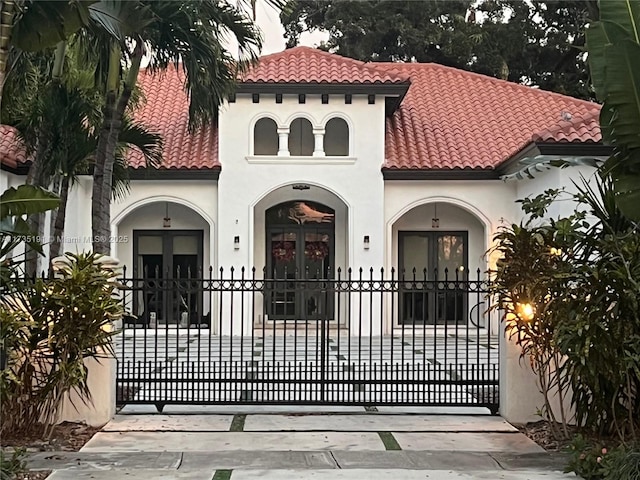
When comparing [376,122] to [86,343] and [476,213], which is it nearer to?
[476,213]

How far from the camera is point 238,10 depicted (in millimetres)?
10883

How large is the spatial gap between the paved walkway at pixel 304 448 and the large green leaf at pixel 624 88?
2.95 metres

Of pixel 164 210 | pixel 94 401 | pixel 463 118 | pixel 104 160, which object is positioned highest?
pixel 463 118

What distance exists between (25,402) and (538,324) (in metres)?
5.22

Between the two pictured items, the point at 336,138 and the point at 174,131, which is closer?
the point at 336,138

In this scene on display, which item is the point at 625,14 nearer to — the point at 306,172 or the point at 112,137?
the point at 112,137

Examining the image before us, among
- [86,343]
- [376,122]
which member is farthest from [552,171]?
[86,343]

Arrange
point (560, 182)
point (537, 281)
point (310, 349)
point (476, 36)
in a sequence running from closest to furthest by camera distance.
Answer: point (537, 281), point (310, 349), point (560, 182), point (476, 36)

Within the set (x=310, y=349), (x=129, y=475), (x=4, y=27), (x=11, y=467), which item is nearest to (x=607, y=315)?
(x=129, y=475)

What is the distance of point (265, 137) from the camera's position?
64.7ft

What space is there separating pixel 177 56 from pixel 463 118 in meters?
12.9

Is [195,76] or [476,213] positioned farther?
[476,213]

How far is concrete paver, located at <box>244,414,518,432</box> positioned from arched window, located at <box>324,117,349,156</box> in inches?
448

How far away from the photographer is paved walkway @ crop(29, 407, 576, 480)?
6750 millimetres
